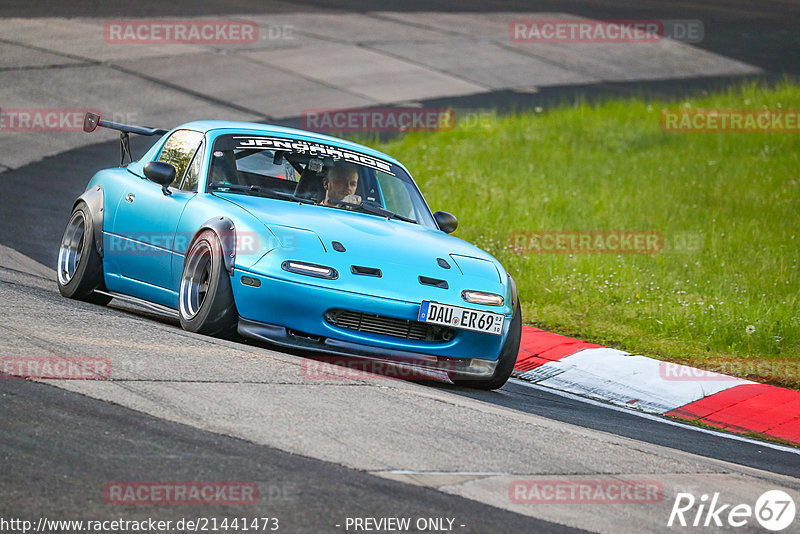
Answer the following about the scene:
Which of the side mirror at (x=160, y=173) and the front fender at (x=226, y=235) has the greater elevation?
the side mirror at (x=160, y=173)

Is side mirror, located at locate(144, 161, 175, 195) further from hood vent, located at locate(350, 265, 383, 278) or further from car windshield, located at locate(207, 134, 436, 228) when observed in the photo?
hood vent, located at locate(350, 265, 383, 278)

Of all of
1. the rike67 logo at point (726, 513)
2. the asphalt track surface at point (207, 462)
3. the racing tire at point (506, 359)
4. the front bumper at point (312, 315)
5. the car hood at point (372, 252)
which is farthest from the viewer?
the racing tire at point (506, 359)

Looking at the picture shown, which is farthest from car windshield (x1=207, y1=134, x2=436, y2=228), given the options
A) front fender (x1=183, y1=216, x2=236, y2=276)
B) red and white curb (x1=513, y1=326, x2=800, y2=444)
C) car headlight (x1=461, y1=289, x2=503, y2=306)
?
red and white curb (x1=513, y1=326, x2=800, y2=444)

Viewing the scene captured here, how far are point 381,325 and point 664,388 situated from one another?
2.81 metres

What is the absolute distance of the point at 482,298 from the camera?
740cm

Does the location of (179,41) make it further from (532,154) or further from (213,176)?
(213,176)

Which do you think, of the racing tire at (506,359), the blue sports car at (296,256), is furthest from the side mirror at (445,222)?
the racing tire at (506,359)

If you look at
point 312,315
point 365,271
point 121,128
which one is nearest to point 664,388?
point 365,271

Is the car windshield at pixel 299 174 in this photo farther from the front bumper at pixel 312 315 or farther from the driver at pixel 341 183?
the front bumper at pixel 312 315

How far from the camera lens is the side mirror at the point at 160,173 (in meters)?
8.03

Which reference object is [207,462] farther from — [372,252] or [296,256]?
[372,252]

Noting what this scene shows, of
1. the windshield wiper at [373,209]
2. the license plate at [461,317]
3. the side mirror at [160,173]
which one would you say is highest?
the side mirror at [160,173]

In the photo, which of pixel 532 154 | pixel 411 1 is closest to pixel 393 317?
pixel 532 154

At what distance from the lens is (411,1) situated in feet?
111
